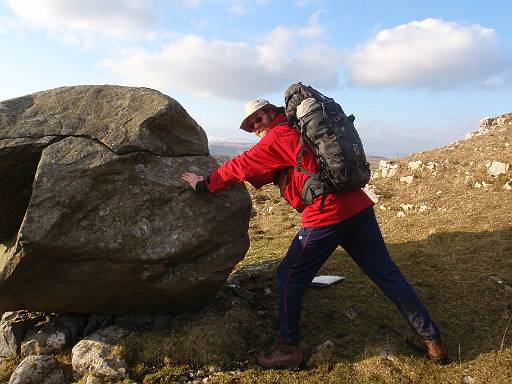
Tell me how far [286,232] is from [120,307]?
31.9 feet

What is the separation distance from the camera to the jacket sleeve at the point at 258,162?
300 inches

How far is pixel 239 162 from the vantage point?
7.81 m

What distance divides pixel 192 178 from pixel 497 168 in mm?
14608

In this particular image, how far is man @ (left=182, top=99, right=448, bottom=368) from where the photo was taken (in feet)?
24.7

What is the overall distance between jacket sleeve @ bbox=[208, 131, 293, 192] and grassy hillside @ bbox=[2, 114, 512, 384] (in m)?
2.99

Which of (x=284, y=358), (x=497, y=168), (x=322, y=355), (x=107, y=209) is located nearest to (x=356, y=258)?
(x=322, y=355)

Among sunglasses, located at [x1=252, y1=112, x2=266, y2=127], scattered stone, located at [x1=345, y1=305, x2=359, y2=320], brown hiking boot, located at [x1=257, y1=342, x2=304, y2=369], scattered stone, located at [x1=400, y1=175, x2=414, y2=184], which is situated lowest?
brown hiking boot, located at [x1=257, y1=342, x2=304, y2=369]

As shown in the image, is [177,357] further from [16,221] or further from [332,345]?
[16,221]

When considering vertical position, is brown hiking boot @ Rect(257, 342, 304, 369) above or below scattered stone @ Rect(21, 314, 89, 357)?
above

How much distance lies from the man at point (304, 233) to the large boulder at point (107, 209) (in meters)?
0.94

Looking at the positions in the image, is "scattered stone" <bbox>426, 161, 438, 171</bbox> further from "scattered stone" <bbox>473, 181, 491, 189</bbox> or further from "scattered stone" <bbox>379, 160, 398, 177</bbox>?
"scattered stone" <bbox>473, 181, 491, 189</bbox>

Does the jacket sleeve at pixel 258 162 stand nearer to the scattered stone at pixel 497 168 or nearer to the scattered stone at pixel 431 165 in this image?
the scattered stone at pixel 497 168

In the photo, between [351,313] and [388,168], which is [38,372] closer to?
[351,313]

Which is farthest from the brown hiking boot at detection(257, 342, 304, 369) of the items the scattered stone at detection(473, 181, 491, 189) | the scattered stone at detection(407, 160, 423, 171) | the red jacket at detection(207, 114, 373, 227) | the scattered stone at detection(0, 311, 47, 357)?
the scattered stone at detection(407, 160, 423, 171)
